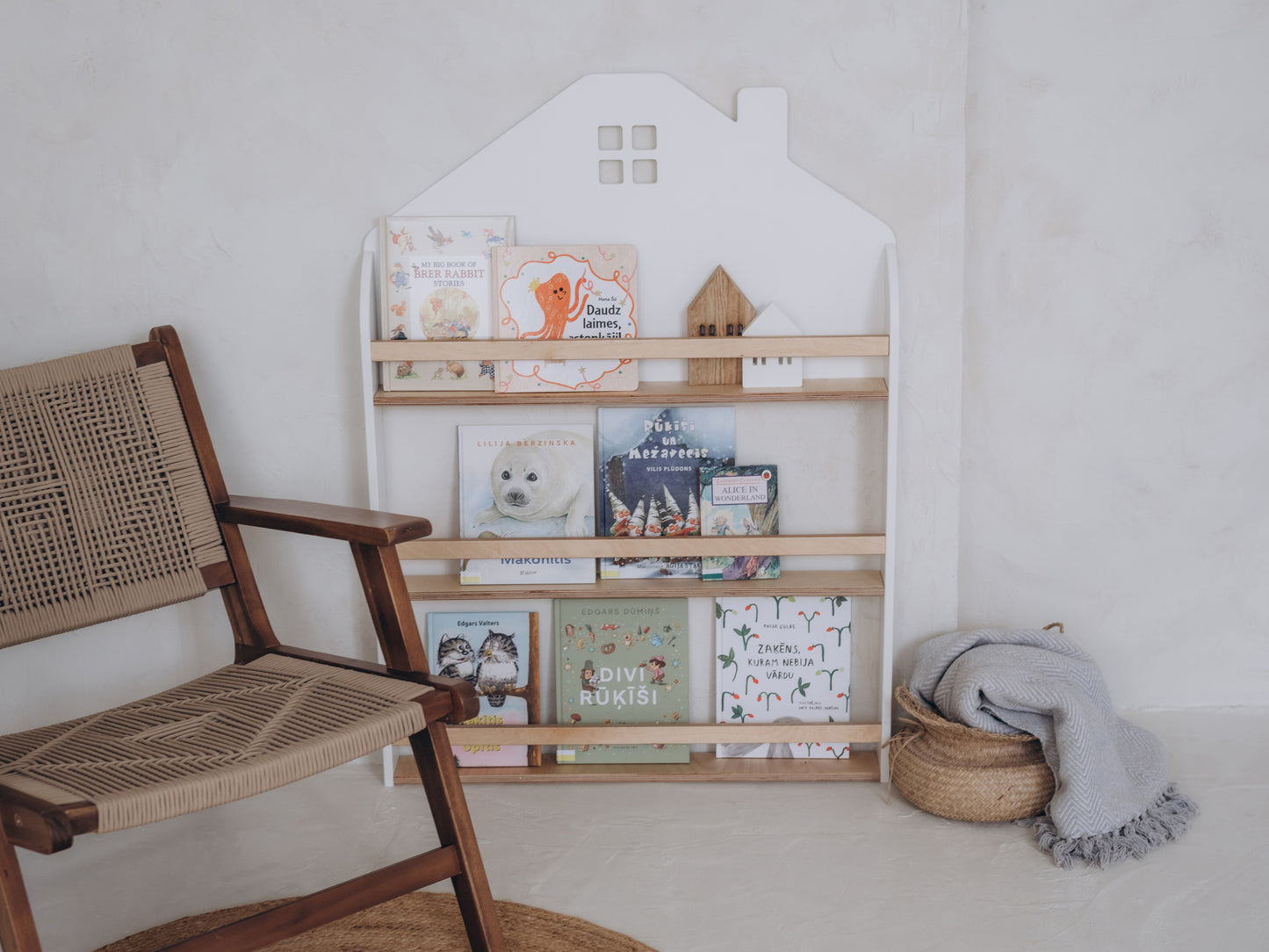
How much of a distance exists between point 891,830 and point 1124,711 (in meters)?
0.76

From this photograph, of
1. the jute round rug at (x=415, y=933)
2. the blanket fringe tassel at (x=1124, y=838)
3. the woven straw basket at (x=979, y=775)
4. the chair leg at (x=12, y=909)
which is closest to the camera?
the chair leg at (x=12, y=909)

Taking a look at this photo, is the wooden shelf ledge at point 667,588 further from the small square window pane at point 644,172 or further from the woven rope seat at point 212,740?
the small square window pane at point 644,172

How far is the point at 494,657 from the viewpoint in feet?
7.03

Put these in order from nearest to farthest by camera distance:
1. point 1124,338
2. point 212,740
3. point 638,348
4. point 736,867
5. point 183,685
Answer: point 212,740, point 183,685, point 736,867, point 638,348, point 1124,338

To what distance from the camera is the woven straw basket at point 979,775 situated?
185cm

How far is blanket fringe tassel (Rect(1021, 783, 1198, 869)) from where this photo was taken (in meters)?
1.74

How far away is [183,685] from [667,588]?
2.91 feet

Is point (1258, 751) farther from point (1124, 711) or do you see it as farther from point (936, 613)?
point (936, 613)

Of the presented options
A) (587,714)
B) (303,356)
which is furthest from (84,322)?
(587,714)

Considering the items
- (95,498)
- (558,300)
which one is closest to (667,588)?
(558,300)

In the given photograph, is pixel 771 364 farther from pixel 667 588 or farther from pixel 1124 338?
pixel 1124 338

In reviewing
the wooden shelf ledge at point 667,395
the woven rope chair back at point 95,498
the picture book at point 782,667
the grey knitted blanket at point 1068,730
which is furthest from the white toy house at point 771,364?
the woven rope chair back at point 95,498

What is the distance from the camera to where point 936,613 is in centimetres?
216

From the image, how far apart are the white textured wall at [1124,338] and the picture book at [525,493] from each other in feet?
2.74
